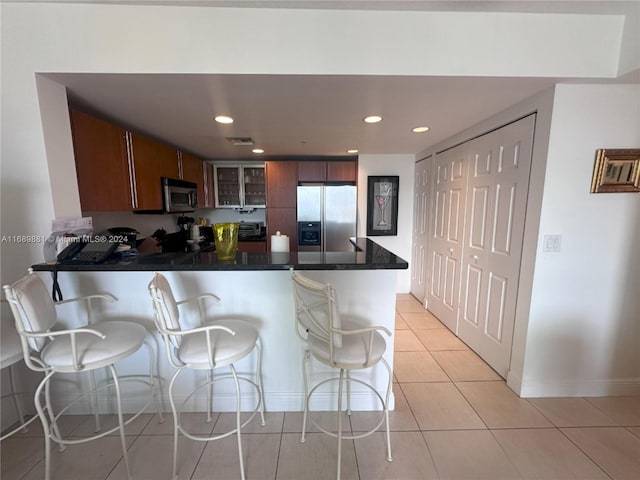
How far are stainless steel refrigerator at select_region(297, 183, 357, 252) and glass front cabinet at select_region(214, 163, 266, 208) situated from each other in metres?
0.88

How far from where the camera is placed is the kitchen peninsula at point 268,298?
1.64 m

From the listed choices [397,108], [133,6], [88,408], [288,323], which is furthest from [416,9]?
[88,408]

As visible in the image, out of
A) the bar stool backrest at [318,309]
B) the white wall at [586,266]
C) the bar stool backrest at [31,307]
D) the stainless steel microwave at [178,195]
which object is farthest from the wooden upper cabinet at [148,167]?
the white wall at [586,266]

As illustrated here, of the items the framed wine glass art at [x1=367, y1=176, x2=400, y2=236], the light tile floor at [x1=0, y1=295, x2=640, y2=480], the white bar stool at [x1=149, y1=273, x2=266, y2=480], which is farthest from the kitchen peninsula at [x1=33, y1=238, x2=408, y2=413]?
the framed wine glass art at [x1=367, y1=176, x2=400, y2=236]

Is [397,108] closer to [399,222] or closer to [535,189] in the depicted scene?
[535,189]

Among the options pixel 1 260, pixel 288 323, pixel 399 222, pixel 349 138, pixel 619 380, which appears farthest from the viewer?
pixel 399 222

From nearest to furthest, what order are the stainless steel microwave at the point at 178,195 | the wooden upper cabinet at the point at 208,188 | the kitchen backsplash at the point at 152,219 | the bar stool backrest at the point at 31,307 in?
the bar stool backrest at the point at 31,307 < the kitchen backsplash at the point at 152,219 < the stainless steel microwave at the point at 178,195 < the wooden upper cabinet at the point at 208,188

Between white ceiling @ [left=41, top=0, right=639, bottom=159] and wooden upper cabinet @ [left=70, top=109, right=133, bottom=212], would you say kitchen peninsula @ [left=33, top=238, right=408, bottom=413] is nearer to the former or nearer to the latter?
wooden upper cabinet @ [left=70, top=109, right=133, bottom=212]

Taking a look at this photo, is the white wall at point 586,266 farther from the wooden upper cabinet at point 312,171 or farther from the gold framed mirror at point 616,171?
the wooden upper cabinet at point 312,171

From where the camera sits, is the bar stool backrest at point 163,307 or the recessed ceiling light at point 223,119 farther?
the recessed ceiling light at point 223,119

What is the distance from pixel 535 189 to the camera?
5.89 ft

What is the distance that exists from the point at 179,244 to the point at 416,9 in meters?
3.62

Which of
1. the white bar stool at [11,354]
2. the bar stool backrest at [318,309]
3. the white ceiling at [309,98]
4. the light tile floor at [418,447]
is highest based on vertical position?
the white ceiling at [309,98]

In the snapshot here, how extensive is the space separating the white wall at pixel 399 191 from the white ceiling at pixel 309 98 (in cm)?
107
